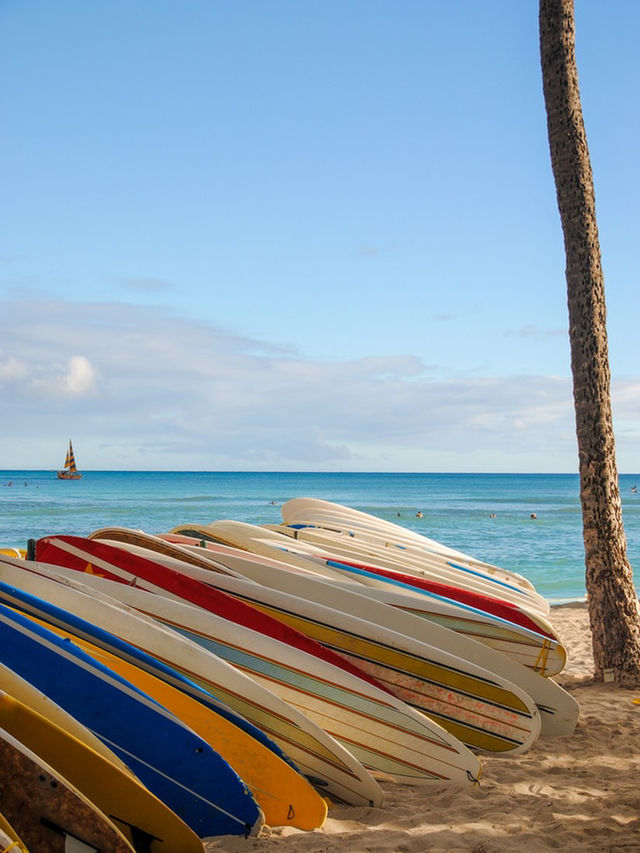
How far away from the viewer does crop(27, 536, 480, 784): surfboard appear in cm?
324

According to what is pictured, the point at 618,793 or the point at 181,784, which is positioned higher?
the point at 181,784

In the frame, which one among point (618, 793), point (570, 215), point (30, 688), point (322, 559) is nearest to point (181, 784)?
point (30, 688)

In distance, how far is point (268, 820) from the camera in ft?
8.95

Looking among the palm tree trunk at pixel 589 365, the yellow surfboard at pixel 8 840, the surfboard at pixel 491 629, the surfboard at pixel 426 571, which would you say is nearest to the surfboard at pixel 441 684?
the surfboard at pixel 491 629

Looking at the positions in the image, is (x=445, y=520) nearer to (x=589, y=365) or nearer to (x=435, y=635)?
(x=589, y=365)

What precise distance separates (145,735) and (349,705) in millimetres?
1048

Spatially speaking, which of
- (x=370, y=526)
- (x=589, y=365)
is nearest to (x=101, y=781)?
(x=589, y=365)

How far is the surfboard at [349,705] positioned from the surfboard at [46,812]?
1401 millimetres

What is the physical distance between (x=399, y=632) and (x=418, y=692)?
1.08 ft

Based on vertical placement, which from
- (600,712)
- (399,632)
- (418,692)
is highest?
(399,632)

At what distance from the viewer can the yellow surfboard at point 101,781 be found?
2105 millimetres

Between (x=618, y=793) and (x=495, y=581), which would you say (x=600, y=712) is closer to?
(x=618, y=793)

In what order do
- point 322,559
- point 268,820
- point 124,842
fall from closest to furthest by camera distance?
point 124,842
point 268,820
point 322,559

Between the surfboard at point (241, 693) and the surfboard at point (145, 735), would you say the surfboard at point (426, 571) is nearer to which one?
the surfboard at point (241, 693)
